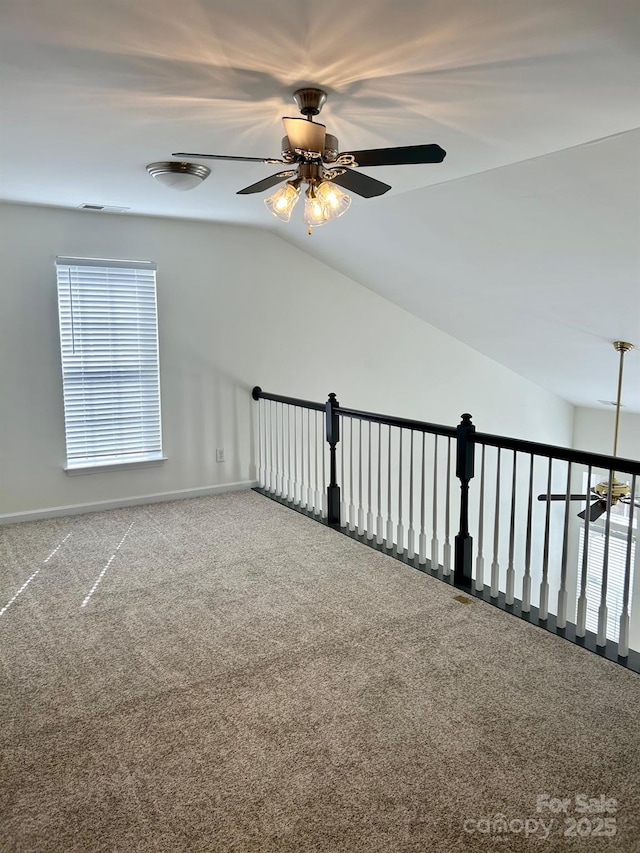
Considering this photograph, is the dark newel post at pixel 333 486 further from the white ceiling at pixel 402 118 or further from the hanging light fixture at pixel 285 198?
the hanging light fixture at pixel 285 198

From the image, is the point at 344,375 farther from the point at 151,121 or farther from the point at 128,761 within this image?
the point at 128,761

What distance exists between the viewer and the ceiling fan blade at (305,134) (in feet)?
7.63

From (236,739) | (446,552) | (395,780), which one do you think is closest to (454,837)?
(395,780)

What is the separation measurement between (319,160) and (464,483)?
1899 millimetres

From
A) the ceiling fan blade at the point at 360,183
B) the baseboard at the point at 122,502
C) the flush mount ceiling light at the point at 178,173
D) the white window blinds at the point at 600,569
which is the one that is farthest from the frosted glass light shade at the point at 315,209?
the white window blinds at the point at 600,569

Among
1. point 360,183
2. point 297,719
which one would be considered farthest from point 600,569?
point 360,183

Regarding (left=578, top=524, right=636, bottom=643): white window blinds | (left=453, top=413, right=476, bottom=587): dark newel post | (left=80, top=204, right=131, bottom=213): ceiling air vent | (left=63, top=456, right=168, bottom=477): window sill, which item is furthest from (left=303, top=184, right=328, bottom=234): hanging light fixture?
(left=578, top=524, right=636, bottom=643): white window blinds

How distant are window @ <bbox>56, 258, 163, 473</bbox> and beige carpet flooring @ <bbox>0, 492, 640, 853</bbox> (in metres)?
1.47

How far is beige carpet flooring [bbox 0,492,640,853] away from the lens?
6.10 ft

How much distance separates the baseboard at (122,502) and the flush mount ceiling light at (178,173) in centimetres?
266

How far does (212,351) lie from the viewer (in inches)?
216

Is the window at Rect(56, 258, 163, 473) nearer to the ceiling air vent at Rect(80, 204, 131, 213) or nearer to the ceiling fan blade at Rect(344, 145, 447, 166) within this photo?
the ceiling air vent at Rect(80, 204, 131, 213)

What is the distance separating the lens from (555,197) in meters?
3.53

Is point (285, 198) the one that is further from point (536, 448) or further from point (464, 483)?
point (464, 483)
